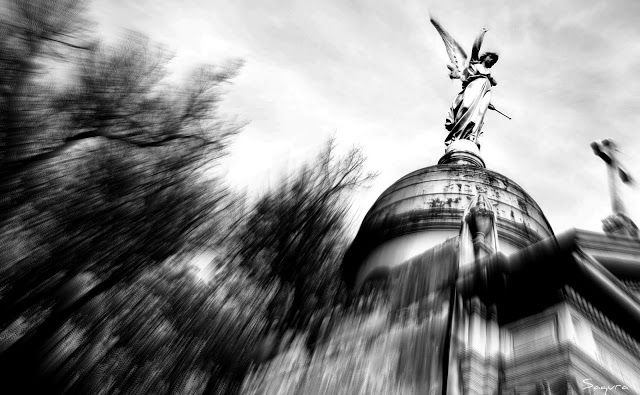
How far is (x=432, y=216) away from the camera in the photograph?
8.11 m

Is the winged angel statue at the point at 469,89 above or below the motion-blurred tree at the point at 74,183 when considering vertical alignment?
above

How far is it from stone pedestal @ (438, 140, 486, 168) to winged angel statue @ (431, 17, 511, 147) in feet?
1.23

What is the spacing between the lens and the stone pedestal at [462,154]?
10680 mm

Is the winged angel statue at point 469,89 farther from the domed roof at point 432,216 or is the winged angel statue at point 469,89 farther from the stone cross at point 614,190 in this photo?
the stone cross at point 614,190

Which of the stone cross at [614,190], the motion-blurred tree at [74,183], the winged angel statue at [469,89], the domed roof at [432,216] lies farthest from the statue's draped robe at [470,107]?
the motion-blurred tree at [74,183]

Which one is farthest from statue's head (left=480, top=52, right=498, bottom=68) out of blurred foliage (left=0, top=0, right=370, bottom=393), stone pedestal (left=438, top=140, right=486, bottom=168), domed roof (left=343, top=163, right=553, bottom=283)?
blurred foliage (left=0, top=0, right=370, bottom=393)

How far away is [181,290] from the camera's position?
7262 mm

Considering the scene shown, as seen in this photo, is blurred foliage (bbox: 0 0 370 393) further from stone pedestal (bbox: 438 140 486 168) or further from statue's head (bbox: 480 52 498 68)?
statue's head (bbox: 480 52 498 68)

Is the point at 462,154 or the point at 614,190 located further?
the point at 462,154

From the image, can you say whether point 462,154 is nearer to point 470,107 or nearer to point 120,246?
point 470,107

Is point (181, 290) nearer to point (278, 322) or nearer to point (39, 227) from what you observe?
point (278, 322)

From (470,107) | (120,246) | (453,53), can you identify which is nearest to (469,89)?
(470,107)

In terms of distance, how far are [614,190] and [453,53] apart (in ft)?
26.5

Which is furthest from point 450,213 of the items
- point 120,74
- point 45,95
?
point 45,95
